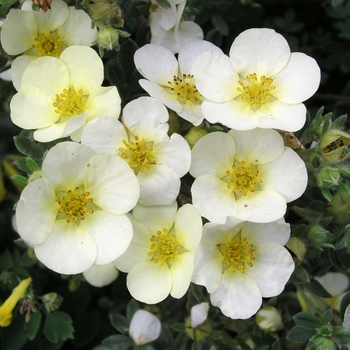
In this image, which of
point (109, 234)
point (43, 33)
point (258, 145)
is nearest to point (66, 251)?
point (109, 234)

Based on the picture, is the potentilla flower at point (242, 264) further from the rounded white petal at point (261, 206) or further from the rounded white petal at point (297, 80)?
the rounded white petal at point (297, 80)

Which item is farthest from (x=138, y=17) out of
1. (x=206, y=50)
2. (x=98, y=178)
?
(x=98, y=178)

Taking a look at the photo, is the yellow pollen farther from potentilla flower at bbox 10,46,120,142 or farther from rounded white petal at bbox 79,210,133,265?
potentilla flower at bbox 10,46,120,142

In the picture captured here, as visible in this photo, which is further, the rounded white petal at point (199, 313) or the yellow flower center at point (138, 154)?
the rounded white petal at point (199, 313)

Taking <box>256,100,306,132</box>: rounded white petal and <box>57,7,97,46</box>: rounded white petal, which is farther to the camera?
<box>57,7,97,46</box>: rounded white petal

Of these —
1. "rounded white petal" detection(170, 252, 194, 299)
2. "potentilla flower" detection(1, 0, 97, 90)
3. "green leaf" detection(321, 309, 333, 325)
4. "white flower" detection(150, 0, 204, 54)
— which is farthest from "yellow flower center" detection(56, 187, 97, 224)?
"green leaf" detection(321, 309, 333, 325)

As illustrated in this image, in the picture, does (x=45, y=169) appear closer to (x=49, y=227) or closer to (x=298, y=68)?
→ (x=49, y=227)

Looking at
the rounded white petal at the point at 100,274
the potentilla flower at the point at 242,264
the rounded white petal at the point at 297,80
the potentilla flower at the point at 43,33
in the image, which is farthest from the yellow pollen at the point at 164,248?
the potentilla flower at the point at 43,33
